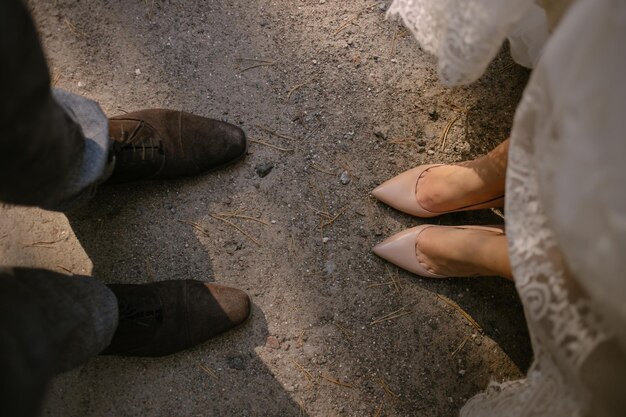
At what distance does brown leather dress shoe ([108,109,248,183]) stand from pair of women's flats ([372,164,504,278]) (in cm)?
44

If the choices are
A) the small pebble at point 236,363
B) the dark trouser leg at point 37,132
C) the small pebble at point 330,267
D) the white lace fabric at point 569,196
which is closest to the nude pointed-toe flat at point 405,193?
the small pebble at point 330,267

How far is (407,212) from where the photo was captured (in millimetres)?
1355

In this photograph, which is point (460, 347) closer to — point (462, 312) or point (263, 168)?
point (462, 312)

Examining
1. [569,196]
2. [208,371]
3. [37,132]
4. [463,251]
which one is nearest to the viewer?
[569,196]

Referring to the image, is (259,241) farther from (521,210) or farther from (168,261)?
(521,210)

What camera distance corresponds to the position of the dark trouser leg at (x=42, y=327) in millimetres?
634

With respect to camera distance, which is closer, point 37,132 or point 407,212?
point 37,132

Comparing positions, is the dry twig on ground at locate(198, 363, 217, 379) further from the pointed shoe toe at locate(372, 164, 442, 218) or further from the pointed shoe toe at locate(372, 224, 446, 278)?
the pointed shoe toe at locate(372, 164, 442, 218)

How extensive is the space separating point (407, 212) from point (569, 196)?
758mm

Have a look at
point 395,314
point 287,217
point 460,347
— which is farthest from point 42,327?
point 460,347

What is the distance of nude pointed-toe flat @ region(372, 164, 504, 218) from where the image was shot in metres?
Answer: 1.33

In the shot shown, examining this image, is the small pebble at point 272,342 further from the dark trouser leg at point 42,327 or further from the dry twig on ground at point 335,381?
the dark trouser leg at point 42,327

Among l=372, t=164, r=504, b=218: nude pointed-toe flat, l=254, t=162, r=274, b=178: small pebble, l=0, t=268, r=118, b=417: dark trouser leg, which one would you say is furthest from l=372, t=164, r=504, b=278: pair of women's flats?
l=0, t=268, r=118, b=417: dark trouser leg

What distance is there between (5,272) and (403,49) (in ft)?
3.97
